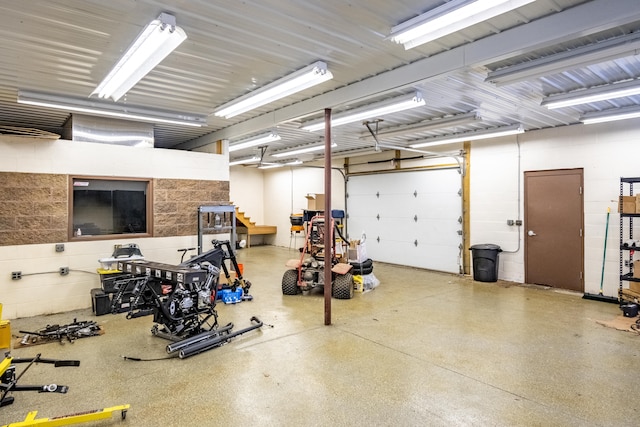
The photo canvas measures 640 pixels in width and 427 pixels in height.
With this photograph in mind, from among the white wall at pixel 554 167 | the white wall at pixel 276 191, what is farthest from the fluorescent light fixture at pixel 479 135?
the white wall at pixel 276 191

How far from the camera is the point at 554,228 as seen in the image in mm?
6785

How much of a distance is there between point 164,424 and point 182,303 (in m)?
1.61

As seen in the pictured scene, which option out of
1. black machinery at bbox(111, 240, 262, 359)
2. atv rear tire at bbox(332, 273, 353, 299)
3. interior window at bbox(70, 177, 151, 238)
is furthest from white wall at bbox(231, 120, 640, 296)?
interior window at bbox(70, 177, 151, 238)

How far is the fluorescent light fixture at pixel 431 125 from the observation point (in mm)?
6023

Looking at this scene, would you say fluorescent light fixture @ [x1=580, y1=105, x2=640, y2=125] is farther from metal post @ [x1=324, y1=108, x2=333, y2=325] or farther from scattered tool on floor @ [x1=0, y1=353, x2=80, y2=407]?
scattered tool on floor @ [x1=0, y1=353, x2=80, y2=407]

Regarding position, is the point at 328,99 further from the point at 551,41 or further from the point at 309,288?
the point at 309,288

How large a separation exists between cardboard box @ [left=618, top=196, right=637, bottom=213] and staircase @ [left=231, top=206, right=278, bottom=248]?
34.1 ft

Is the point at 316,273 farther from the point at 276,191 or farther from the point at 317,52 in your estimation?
the point at 276,191

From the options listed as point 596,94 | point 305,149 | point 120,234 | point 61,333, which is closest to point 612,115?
point 596,94

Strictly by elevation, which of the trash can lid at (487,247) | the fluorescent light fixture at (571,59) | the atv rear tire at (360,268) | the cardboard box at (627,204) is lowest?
the atv rear tire at (360,268)

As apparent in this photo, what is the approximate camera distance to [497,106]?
5484mm

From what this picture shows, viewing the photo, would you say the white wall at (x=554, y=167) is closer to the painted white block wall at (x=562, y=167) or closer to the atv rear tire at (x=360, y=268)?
the painted white block wall at (x=562, y=167)

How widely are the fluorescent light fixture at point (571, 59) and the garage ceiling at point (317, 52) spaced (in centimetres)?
2

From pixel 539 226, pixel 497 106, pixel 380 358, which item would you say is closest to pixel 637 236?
pixel 539 226
